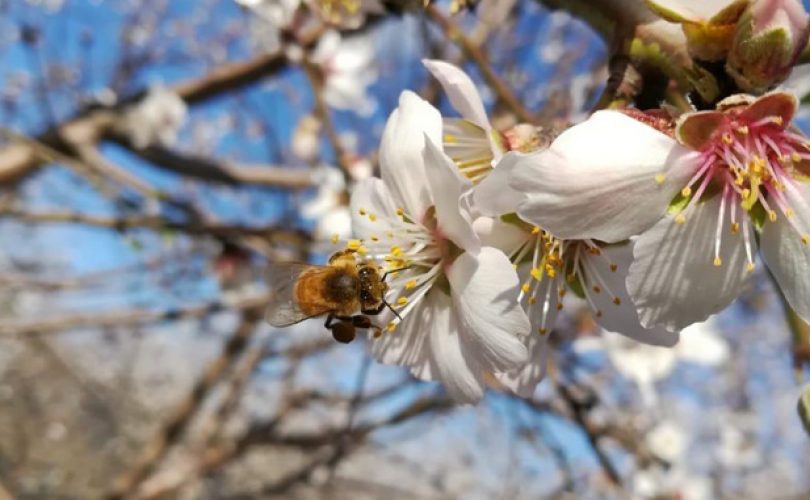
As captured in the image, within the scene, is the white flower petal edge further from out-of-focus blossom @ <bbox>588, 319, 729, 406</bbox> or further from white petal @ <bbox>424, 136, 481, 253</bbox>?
out-of-focus blossom @ <bbox>588, 319, 729, 406</bbox>

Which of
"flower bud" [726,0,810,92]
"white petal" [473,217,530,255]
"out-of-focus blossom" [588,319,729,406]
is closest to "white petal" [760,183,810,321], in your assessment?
"flower bud" [726,0,810,92]

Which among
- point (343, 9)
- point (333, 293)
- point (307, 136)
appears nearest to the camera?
point (333, 293)

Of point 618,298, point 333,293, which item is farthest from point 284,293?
point 618,298

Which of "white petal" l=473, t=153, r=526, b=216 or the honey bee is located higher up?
"white petal" l=473, t=153, r=526, b=216

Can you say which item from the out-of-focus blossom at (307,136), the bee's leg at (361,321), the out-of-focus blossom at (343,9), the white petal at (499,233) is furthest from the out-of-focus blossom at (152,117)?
the white petal at (499,233)

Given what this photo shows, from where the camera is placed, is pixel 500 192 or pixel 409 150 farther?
pixel 409 150

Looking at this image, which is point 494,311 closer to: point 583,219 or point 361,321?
point 583,219
